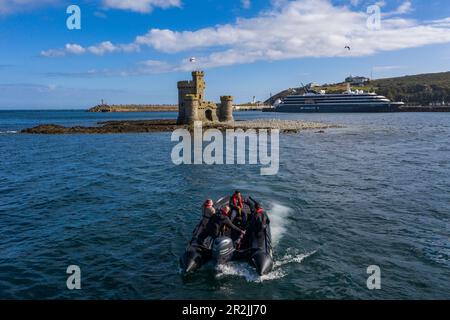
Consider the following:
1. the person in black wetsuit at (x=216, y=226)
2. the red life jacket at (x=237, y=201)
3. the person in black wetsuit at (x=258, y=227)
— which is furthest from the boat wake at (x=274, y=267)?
the red life jacket at (x=237, y=201)

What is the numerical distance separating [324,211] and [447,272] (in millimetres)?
7296

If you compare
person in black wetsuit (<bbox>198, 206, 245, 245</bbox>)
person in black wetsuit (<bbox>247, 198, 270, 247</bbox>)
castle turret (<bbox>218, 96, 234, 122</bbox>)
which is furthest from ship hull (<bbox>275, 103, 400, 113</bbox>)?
person in black wetsuit (<bbox>198, 206, 245, 245</bbox>)

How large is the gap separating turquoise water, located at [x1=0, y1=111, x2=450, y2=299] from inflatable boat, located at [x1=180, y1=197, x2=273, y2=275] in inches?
14.0

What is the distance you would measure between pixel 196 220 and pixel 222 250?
6.58 meters

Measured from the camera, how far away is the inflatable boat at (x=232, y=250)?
38.9ft

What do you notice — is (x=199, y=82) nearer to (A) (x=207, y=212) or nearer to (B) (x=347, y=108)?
(A) (x=207, y=212)

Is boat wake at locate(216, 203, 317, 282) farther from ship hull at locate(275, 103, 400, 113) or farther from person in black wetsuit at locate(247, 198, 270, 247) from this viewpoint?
ship hull at locate(275, 103, 400, 113)

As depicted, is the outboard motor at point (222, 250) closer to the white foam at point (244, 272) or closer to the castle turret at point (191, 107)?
the white foam at point (244, 272)

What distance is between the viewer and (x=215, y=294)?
1094 centimetres

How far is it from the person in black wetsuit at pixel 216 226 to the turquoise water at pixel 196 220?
1.30 meters

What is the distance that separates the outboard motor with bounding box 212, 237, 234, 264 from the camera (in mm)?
11828

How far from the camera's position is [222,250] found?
1184cm

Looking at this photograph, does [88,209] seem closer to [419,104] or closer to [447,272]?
[447,272]
